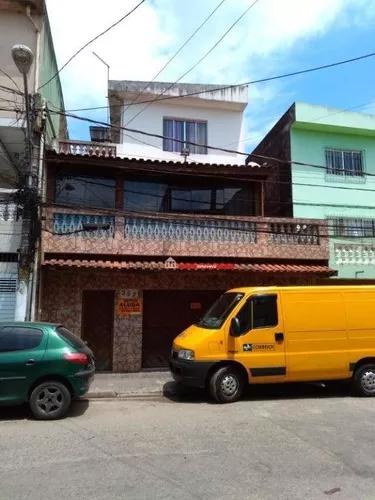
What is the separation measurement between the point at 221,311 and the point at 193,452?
4.51m

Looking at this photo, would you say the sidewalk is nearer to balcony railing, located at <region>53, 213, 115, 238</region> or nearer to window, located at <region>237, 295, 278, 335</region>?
window, located at <region>237, 295, 278, 335</region>

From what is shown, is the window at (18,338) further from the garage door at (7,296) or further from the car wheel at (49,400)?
the garage door at (7,296)

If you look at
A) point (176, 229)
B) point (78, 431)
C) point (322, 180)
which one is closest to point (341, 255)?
point (322, 180)

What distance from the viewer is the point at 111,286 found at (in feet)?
45.1

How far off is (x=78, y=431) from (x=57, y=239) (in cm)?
685

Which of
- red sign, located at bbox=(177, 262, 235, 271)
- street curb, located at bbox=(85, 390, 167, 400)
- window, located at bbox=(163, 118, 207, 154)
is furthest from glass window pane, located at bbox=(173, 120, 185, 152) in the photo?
street curb, located at bbox=(85, 390, 167, 400)

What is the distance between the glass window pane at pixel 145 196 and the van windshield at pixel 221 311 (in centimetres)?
486

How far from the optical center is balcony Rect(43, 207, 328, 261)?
13289 mm

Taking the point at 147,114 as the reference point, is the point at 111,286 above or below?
below

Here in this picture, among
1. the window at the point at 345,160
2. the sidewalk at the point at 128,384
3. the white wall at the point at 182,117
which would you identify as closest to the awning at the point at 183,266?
the sidewalk at the point at 128,384

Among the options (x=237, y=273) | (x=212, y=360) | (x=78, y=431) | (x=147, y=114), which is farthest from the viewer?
(x=147, y=114)

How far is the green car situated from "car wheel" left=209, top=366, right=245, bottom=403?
97.9 inches

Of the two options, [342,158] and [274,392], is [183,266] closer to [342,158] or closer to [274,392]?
[274,392]

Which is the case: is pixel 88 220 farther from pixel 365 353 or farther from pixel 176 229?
pixel 365 353
